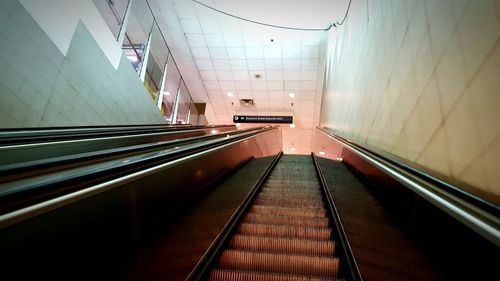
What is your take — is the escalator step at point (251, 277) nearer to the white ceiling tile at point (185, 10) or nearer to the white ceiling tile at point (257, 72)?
the white ceiling tile at point (185, 10)

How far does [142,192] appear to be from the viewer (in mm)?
2254

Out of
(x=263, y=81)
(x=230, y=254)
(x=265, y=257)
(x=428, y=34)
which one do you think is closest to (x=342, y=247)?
(x=265, y=257)

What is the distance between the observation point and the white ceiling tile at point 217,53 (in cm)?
982

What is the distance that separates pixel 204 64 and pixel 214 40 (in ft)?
4.82

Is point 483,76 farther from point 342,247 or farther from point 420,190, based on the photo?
point 342,247

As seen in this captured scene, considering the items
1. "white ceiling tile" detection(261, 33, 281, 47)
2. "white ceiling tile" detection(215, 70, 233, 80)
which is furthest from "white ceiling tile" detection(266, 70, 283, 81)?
"white ceiling tile" detection(261, 33, 281, 47)

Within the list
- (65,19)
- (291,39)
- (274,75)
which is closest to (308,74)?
(274,75)

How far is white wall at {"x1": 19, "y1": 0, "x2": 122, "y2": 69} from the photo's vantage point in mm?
4223

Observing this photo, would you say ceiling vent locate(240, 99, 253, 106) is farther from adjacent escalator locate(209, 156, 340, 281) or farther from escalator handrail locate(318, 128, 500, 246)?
escalator handrail locate(318, 128, 500, 246)

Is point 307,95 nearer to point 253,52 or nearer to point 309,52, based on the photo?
point 309,52

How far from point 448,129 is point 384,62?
2.25 m

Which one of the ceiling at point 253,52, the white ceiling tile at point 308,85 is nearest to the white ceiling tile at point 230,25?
the ceiling at point 253,52

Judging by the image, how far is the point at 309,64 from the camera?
408 inches

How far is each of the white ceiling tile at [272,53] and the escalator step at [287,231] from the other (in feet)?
25.7
